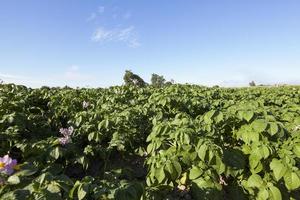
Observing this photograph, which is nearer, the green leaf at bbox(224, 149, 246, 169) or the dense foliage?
the dense foliage

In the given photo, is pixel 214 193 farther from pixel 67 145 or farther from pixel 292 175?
pixel 67 145

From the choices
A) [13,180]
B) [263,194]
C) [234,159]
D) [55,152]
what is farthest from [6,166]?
[263,194]

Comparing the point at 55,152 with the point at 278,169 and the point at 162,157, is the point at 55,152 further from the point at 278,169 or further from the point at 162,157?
the point at 278,169

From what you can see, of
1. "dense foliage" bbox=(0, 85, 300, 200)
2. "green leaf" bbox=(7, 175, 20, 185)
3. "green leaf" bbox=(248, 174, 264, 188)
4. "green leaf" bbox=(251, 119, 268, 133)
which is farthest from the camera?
"green leaf" bbox=(251, 119, 268, 133)

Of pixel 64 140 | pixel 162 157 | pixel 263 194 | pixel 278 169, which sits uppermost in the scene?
pixel 64 140

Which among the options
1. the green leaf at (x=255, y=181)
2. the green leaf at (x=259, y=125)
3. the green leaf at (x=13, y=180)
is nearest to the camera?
the green leaf at (x=13, y=180)

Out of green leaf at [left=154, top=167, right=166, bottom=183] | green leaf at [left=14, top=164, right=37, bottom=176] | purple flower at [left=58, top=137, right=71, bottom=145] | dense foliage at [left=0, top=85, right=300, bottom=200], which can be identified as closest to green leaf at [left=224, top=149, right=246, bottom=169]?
dense foliage at [left=0, top=85, right=300, bottom=200]

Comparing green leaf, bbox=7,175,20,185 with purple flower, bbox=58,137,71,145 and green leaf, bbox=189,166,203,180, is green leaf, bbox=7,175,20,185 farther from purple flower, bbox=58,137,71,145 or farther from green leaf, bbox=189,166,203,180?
green leaf, bbox=189,166,203,180

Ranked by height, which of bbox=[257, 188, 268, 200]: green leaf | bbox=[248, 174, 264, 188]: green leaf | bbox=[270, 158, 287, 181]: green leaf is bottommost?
bbox=[257, 188, 268, 200]: green leaf

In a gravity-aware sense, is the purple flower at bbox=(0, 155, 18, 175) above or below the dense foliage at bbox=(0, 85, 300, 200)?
above

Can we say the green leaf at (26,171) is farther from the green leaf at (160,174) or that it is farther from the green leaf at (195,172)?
the green leaf at (195,172)

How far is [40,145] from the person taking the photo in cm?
331

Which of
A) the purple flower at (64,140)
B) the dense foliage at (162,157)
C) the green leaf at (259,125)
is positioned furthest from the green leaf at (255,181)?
the purple flower at (64,140)

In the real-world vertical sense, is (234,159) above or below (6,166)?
below
